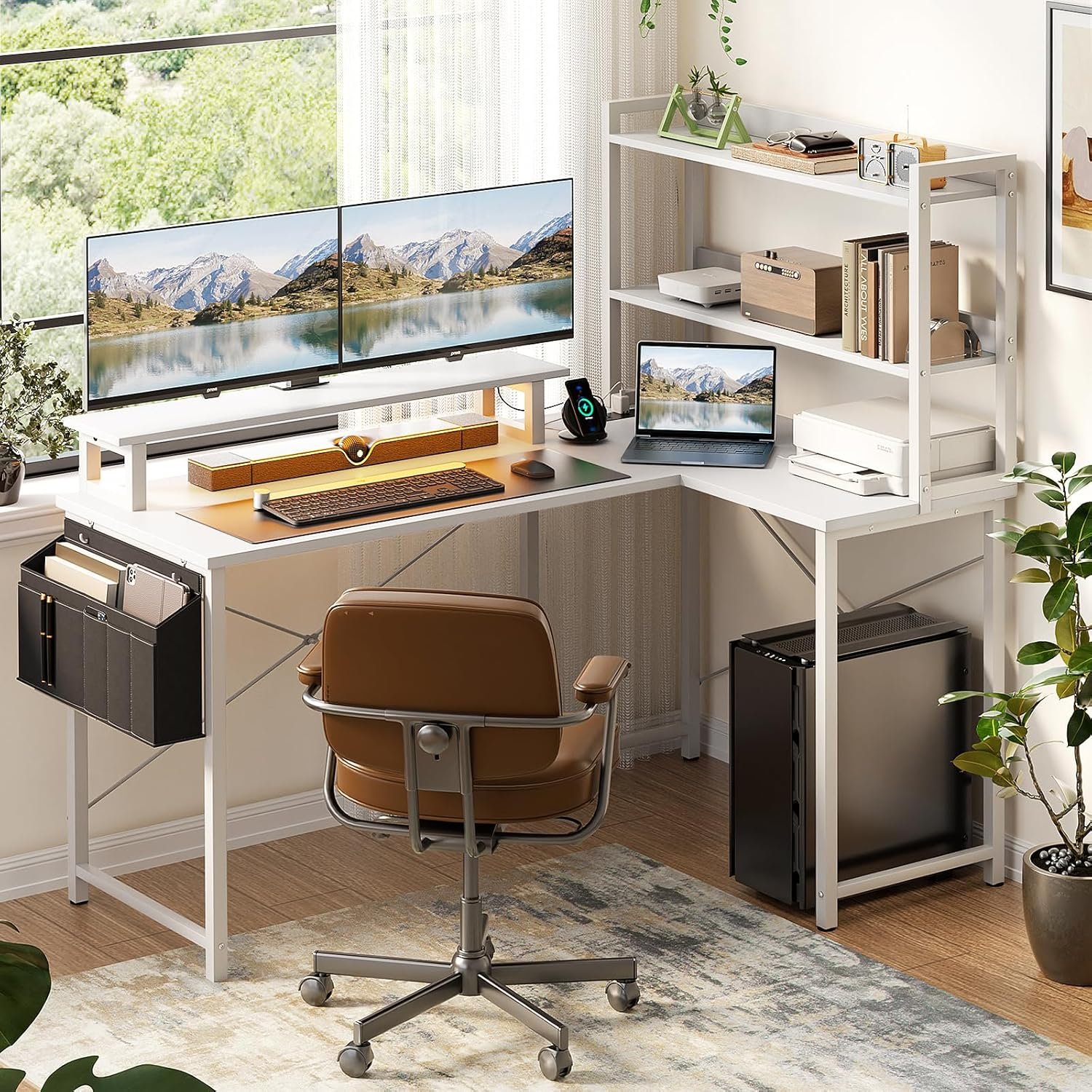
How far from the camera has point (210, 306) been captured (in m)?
3.26

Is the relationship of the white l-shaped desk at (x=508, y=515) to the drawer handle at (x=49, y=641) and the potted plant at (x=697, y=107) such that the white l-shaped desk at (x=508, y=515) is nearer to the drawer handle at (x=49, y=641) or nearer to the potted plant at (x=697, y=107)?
the drawer handle at (x=49, y=641)

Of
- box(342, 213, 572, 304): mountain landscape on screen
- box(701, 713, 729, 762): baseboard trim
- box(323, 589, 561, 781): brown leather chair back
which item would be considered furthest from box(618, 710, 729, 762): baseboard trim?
box(323, 589, 561, 781): brown leather chair back

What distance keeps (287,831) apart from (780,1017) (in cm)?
132

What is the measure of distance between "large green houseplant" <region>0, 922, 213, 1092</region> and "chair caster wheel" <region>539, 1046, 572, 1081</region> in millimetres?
2214

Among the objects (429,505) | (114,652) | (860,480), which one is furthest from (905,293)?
(114,652)

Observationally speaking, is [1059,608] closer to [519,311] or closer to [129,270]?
[519,311]

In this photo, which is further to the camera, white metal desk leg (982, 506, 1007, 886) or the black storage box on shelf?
white metal desk leg (982, 506, 1007, 886)

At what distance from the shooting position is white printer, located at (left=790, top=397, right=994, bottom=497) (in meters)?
3.32

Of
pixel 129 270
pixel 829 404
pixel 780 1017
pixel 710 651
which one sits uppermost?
pixel 129 270

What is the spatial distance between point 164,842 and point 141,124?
155 cm

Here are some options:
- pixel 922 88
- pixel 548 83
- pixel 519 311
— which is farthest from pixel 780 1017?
pixel 548 83

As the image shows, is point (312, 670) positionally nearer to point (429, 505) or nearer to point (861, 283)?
point (429, 505)

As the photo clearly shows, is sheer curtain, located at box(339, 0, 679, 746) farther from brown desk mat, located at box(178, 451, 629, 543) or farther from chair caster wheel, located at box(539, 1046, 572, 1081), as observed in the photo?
chair caster wheel, located at box(539, 1046, 572, 1081)

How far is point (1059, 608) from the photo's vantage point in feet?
9.91
